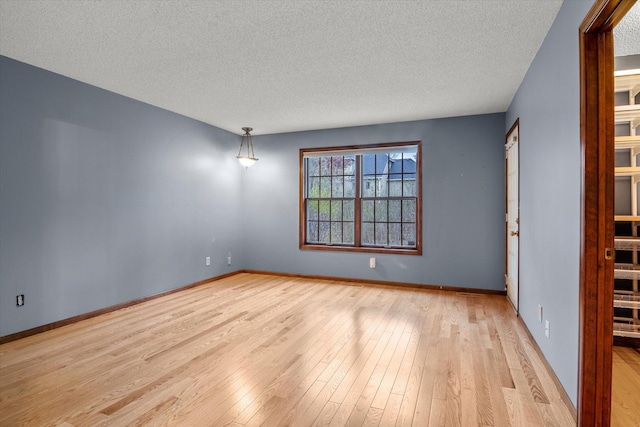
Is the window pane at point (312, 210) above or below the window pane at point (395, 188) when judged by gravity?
below

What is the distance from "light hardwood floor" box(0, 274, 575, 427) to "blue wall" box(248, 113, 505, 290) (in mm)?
852

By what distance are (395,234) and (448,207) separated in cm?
90

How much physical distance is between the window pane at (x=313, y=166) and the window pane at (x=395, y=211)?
140 centimetres

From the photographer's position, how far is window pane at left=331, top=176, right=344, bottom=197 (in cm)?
557

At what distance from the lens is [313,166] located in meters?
A: 5.79

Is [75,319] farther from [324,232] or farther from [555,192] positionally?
[555,192]

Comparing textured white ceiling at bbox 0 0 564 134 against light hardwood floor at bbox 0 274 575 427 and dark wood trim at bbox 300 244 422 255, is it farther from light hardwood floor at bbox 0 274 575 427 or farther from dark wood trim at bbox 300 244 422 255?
light hardwood floor at bbox 0 274 575 427

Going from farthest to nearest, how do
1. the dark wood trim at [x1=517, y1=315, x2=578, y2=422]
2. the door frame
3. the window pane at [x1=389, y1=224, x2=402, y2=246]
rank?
the window pane at [x1=389, y1=224, x2=402, y2=246] → the dark wood trim at [x1=517, y1=315, x2=578, y2=422] → the door frame

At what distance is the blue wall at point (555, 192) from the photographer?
1866 millimetres

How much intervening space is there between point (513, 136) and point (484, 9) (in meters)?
2.03

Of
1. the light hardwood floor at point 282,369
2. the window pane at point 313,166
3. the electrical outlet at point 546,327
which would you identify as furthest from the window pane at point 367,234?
the electrical outlet at point 546,327

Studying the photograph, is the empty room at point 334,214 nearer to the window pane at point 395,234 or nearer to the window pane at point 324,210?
the window pane at point 395,234

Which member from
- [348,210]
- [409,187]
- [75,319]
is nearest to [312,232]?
[348,210]

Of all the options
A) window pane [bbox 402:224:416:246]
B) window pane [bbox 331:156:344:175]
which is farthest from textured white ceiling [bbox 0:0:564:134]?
window pane [bbox 402:224:416:246]
